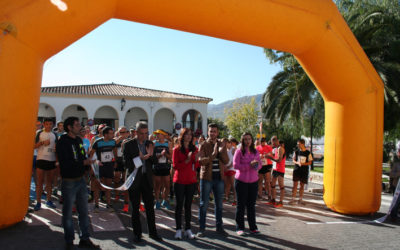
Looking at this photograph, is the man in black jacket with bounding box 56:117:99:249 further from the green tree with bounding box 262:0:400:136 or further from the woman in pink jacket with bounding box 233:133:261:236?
the green tree with bounding box 262:0:400:136

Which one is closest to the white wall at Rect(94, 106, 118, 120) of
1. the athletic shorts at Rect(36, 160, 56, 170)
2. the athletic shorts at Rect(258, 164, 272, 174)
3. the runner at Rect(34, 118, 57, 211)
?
the athletic shorts at Rect(258, 164, 272, 174)

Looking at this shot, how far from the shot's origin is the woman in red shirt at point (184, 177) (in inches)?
207

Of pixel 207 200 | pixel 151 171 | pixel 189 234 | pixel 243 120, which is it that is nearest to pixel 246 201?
pixel 207 200

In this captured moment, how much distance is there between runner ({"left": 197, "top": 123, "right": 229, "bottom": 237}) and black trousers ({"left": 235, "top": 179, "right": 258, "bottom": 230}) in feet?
1.00

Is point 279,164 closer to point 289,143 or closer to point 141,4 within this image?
point 141,4

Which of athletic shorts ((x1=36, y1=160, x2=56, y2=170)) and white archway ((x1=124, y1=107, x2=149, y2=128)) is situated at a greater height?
white archway ((x1=124, y1=107, x2=149, y2=128))

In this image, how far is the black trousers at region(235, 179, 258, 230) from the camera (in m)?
5.59

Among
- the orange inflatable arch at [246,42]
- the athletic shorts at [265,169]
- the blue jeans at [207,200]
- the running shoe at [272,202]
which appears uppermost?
the orange inflatable arch at [246,42]

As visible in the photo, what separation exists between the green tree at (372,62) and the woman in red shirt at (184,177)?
591 cm

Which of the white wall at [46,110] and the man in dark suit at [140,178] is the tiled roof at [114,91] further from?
the man in dark suit at [140,178]

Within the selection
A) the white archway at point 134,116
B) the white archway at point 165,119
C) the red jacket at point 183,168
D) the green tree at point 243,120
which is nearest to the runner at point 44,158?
the red jacket at point 183,168

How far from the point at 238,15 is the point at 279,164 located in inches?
164

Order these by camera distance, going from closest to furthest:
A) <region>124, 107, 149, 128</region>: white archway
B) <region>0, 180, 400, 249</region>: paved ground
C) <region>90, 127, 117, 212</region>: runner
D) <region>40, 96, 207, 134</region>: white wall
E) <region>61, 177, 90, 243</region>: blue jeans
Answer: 1. <region>61, 177, 90, 243</region>: blue jeans
2. <region>0, 180, 400, 249</region>: paved ground
3. <region>90, 127, 117, 212</region>: runner
4. <region>40, 96, 207, 134</region>: white wall
5. <region>124, 107, 149, 128</region>: white archway

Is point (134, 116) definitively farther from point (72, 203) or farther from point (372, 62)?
point (72, 203)
